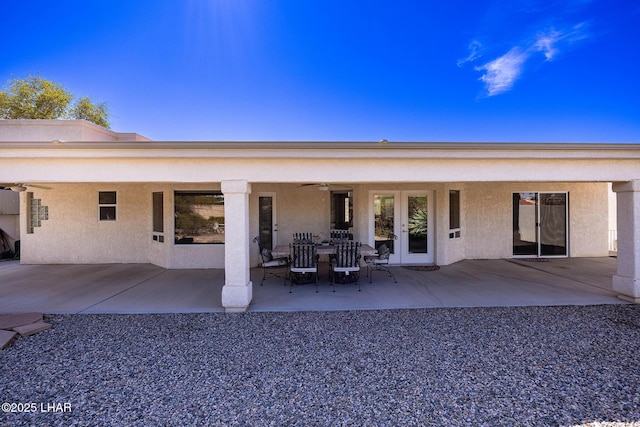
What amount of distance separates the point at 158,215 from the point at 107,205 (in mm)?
2061

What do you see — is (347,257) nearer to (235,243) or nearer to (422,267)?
(235,243)

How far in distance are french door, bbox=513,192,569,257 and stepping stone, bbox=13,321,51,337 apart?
12.8 meters

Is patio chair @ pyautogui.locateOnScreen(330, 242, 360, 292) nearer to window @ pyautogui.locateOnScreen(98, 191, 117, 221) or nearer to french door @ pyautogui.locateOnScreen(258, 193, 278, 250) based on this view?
french door @ pyautogui.locateOnScreen(258, 193, 278, 250)

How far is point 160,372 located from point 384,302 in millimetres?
4094

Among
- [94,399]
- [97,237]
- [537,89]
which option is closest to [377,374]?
[94,399]

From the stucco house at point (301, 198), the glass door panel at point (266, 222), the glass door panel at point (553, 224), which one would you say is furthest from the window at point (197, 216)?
the glass door panel at point (553, 224)

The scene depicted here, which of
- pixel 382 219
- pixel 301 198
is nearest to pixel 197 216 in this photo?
pixel 301 198

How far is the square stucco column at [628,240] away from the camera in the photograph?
6.03m

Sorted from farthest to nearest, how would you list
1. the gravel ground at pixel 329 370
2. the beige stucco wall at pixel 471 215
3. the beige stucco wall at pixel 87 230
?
1. the beige stucco wall at pixel 87 230
2. the beige stucco wall at pixel 471 215
3. the gravel ground at pixel 329 370

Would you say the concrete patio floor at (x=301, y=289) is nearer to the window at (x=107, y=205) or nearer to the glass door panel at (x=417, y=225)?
the glass door panel at (x=417, y=225)

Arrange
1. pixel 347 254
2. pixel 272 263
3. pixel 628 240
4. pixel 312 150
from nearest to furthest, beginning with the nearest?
pixel 312 150, pixel 628 240, pixel 347 254, pixel 272 263

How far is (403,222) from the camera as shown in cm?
987

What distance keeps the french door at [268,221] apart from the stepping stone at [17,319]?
568cm

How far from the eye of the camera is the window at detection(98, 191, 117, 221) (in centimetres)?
1048
